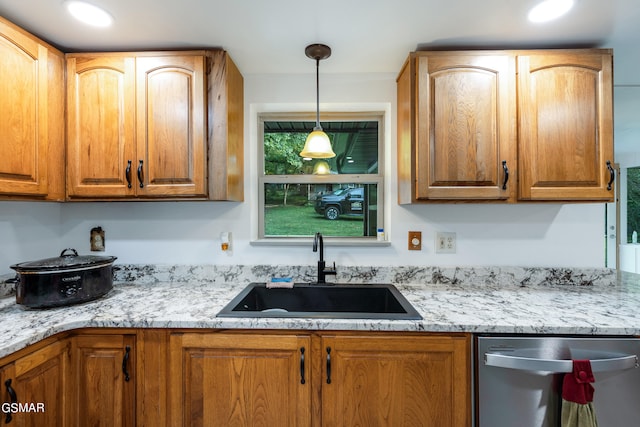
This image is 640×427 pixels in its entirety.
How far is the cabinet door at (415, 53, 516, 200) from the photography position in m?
1.47

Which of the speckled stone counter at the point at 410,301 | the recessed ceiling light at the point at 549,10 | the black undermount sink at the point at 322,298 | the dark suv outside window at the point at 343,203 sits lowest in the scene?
the black undermount sink at the point at 322,298

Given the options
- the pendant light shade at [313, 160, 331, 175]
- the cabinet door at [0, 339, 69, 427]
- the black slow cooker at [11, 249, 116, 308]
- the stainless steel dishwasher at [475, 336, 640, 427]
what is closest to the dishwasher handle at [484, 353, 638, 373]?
the stainless steel dishwasher at [475, 336, 640, 427]

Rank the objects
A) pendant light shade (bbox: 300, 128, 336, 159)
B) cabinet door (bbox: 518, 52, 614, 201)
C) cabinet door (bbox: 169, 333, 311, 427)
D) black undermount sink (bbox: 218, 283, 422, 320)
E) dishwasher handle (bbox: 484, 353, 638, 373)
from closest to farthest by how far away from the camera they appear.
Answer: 1. dishwasher handle (bbox: 484, 353, 638, 373)
2. cabinet door (bbox: 169, 333, 311, 427)
3. cabinet door (bbox: 518, 52, 614, 201)
4. pendant light shade (bbox: 300, 128, 336, 159)
5. black undermount sink (bbox: 218, 283, 422, 320)

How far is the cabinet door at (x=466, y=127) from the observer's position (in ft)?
4.81

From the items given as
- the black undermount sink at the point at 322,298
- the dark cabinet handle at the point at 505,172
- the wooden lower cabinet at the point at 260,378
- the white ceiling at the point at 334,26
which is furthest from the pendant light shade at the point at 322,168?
the wooden lower cabinet at the point at 260,378

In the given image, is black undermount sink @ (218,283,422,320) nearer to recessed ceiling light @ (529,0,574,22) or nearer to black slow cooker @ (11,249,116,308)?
black slow cooker @ (11,249,116,308)

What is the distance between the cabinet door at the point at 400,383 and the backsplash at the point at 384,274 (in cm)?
64

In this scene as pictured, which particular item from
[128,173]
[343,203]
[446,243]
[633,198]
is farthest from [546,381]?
[633,198]

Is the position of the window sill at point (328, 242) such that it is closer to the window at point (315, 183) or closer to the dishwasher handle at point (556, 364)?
the window at point (315, 183)

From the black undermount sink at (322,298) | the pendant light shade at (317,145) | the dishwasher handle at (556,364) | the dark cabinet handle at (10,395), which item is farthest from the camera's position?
the black undermount sink at (322,298)

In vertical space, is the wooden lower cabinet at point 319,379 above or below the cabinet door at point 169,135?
below

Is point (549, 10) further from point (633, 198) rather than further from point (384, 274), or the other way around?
point (633, 198)

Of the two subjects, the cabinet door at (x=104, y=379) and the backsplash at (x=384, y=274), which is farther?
the backsplash at (x=384, y=274)

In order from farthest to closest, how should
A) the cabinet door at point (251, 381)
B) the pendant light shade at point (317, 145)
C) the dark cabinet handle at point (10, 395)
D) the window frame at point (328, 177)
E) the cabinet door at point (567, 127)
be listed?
the window frame at point (328, 177) < the pendant light shade at point (317, 145) < the cabinet door at point (567, 127) < the cabinet door at point (251, 381) < the dark cabinet handle at point (10, 395)
